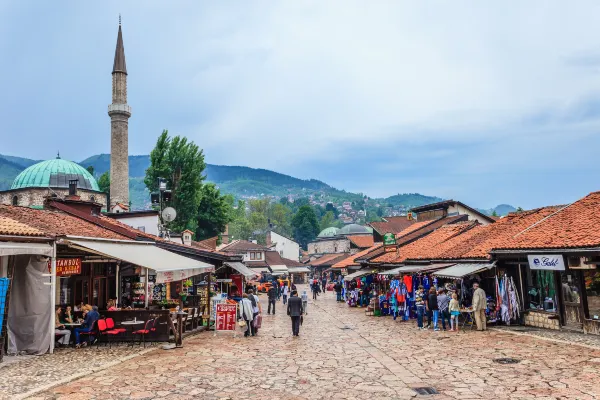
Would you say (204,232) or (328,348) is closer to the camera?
(328,348)

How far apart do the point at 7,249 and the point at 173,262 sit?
5.33 metres

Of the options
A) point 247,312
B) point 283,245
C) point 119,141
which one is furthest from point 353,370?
point 283,245

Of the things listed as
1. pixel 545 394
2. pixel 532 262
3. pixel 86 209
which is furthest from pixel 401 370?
pixel 86 209

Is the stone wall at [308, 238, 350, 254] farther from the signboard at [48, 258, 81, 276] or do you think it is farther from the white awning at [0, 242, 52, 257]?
the white awning at [0, 242, 52, 257]

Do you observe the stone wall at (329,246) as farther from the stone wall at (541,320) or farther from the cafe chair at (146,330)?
the cafe chair at (146,330)

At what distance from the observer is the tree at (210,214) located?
49688 millimetres

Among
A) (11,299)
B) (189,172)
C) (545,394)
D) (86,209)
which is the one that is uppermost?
(189,172)

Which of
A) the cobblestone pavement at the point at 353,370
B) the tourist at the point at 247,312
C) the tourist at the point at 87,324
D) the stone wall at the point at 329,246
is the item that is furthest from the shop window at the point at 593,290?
the stone wall at the point at 329,246

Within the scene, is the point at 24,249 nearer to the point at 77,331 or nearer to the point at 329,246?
the point at 77,331

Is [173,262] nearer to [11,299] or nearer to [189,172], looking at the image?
[11,299]

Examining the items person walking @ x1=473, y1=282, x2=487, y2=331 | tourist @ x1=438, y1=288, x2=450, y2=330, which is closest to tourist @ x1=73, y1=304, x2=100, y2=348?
tourist @ x1=438, y1=288, x2=450, y2=330

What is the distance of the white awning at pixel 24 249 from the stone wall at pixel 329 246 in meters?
80.7

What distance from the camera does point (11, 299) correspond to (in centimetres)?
1255

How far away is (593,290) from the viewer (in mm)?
13930
